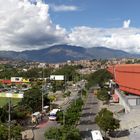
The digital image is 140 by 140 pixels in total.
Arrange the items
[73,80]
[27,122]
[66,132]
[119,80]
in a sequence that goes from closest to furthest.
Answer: [66,132]
[27,122]
[119,80]
[73,80]

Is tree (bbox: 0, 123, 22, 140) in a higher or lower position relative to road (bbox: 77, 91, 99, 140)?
higher

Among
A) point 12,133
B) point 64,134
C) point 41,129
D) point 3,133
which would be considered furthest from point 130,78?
point 3,133

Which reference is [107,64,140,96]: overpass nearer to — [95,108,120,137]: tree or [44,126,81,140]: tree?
[95,108,120,137]: tree

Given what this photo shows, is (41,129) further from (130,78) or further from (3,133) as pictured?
(130,78)

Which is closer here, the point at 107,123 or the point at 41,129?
the point at 107,123

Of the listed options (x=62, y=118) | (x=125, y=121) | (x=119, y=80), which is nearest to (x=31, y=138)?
(x=62, y=118)

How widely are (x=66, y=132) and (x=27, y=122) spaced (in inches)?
885

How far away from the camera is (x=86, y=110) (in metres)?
77.5

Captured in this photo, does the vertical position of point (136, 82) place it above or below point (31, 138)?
Result: above

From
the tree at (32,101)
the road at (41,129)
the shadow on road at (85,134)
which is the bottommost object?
the road at (41,129)

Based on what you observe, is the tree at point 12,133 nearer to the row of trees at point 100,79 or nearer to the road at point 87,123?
the road at point 87,123

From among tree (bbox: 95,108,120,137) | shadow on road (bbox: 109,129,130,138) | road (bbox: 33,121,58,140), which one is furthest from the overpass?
tree (bbox: 95,108,120,137)

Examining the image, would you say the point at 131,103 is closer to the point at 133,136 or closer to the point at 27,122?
the point at 27,122

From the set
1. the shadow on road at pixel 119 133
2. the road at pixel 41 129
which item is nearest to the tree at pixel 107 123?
the shadow on road at pixel 119 133
